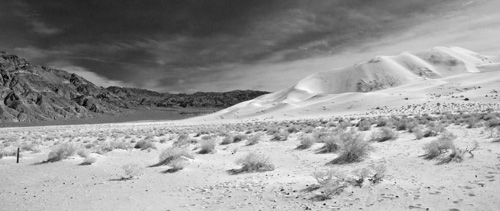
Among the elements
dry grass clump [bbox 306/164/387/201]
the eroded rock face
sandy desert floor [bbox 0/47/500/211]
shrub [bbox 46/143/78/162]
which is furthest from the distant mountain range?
dry grass clump [bbox 306/164/387/201]

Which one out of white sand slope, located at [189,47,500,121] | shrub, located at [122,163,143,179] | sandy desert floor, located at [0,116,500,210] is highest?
white sand slope, located at [189,47,500,121]

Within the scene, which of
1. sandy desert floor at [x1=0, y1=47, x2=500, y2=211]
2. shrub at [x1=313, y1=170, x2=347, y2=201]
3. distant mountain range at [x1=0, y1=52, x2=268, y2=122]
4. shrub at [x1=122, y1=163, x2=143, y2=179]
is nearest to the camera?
sandy desert floor at [x1=0, y1=47, x2=500, y2=211]

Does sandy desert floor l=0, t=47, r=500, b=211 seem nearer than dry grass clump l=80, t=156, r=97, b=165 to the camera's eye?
Yes

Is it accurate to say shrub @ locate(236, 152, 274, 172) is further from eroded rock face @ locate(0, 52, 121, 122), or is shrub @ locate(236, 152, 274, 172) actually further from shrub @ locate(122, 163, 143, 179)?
eroded rock face @ locate(0, 52, 121, 122)

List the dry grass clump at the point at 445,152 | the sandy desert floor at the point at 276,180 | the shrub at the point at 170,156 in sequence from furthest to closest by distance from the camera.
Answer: the shrub at the point at 170,156, the dry grass clump at the point at 445,152, the sandy desert floor at the point at 276,180

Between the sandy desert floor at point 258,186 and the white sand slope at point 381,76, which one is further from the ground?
the white sand slope at point 381,76

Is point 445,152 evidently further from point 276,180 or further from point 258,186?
point 258,186

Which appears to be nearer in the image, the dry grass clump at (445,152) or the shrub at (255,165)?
the dry grass clump at (445,152)

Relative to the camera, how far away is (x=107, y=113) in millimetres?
182250

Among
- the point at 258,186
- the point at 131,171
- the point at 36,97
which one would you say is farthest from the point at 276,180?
the point at 36,97

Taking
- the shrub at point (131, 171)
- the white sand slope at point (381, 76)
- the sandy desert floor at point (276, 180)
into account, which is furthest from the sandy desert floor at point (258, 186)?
the white sand slope at point (381, 76)

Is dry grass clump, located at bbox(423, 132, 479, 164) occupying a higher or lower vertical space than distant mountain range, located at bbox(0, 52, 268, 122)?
lower

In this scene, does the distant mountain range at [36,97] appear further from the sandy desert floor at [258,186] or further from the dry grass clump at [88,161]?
the sandy desert floor at [258,186]

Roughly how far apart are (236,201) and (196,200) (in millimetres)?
1040
